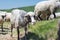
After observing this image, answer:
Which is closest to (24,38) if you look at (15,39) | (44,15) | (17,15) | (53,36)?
(15,39)

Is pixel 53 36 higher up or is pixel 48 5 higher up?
pixel 48 5

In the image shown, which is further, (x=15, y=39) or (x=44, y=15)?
(x=44, y=15)

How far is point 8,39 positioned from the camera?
388 inches

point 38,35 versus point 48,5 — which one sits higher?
point 48,5

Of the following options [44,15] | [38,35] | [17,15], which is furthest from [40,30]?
[44,15]

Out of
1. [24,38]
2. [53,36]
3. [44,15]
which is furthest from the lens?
[44,15]

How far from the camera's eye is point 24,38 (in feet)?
31.2

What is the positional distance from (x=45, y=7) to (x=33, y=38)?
6.51 m

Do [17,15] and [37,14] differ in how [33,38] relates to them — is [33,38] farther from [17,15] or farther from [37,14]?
[37,14]

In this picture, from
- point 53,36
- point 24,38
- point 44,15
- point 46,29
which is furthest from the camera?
point 44,15

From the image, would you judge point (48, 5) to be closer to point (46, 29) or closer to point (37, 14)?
point (37, 14)

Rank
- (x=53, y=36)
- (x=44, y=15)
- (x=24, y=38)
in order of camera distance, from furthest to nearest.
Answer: (x=44, y=15) < (x=24, y=38) < (x=53, y=36)

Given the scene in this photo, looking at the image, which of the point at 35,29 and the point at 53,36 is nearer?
→ the point at 53,36

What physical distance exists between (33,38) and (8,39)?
1.53 meters
